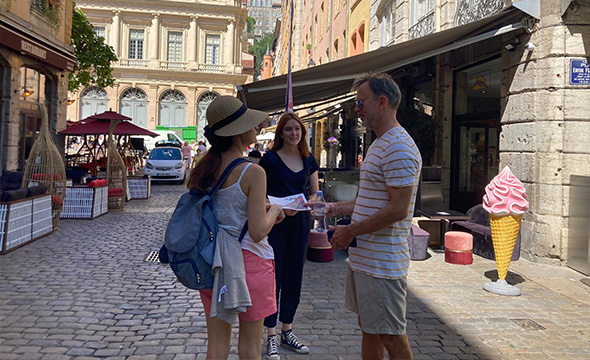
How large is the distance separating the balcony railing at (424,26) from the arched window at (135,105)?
32070 mm

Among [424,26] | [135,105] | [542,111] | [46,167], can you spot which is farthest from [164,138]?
[542,111]

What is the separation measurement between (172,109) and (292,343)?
38.9m

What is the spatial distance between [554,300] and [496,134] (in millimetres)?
3840

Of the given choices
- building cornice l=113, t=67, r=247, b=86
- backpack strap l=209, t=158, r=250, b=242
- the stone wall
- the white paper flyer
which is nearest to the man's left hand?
backpack strap l=209, t=158, r=250, b=242

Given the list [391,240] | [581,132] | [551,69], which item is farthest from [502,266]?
[391,240]

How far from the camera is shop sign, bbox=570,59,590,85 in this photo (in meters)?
6.13

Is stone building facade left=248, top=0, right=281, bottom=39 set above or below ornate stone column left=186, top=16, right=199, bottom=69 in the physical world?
above

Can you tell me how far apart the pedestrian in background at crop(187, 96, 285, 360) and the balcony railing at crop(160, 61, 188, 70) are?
39.8m

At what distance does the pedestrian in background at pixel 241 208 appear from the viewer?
2.12 m

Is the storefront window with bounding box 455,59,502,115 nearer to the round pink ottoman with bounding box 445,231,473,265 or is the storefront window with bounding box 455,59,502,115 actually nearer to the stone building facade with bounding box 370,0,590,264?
the stone building facade with bounding box 370,0,590,264

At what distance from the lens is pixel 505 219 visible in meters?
5.01

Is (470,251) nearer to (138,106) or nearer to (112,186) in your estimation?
(112,186)

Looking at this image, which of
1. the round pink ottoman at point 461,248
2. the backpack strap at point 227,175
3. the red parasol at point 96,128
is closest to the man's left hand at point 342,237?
the backpack strap at point 227,175

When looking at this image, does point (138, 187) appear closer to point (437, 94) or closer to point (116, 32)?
point (437, 94)
